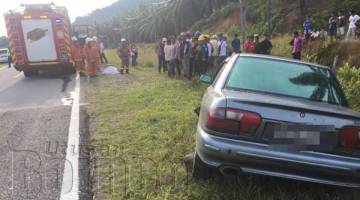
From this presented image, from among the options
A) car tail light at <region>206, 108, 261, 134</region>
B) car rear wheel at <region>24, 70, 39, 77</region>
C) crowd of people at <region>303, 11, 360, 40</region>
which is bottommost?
car rear wheel at <region>24, 70, 39, 77</region>

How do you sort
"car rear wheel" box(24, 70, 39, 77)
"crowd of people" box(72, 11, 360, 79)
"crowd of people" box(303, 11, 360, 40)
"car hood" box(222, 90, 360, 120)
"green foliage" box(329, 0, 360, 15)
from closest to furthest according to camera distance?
"car hood" box(222, 90, 360, 120) → "crowd of people" box(72, 11, 360, 79) → "crowd of people" box(303, 11, 360, 40) → "car rear wheel" box(24, 70, 39, 77) → "green foliage" box(329, 0, 360, 15)

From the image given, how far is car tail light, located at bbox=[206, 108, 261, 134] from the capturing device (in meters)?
3.93

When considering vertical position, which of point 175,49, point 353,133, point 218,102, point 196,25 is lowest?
point 196,25

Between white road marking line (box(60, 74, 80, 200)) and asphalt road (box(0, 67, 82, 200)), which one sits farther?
asphalt road (box(0, 67, 82, 200))

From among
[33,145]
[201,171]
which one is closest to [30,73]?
[33,145]

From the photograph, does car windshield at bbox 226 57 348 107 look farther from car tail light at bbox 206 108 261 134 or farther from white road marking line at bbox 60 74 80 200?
white road marking line at bbox 60 74 80 200

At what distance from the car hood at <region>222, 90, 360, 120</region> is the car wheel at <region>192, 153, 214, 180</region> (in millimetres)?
806

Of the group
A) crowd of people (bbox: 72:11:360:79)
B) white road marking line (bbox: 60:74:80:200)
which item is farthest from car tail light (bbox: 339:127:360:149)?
crowd of people (bbox: 72:11:360:79)

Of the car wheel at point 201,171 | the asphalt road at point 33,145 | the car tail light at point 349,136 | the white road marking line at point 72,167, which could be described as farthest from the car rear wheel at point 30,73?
the car tail light at point 349,136

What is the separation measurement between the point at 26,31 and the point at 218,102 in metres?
15.5

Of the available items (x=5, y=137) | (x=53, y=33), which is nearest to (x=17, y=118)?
(x=5, y=137)

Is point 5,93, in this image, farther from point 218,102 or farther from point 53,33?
point 218,102

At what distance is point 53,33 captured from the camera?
1822 centimetres

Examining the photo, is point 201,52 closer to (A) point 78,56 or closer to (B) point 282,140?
(A) point 78,56
